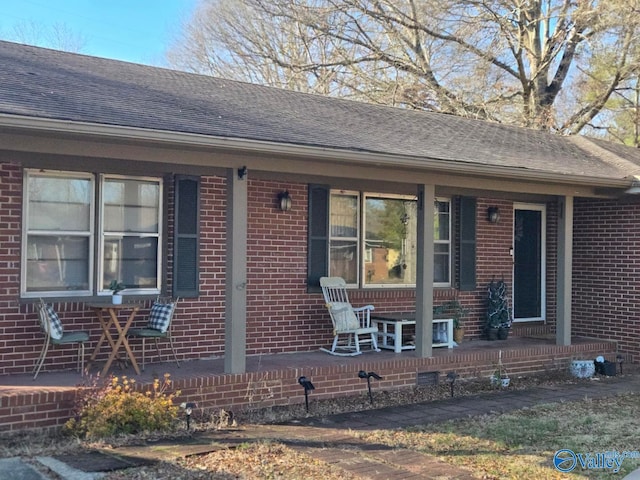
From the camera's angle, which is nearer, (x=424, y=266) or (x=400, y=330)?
(x=424, y=266)

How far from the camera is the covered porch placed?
5.84 m

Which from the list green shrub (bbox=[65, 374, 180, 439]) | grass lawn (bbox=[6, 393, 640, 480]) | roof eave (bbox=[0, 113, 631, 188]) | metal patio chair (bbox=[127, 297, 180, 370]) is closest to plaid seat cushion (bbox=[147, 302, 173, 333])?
metal patio chair (bbox=[127, 297, 180, 370])

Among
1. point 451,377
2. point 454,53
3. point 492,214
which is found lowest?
point 451,377

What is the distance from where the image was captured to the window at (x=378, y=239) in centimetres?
930

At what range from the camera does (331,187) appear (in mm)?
9078

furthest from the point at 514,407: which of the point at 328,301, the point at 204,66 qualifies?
the point at 204,66

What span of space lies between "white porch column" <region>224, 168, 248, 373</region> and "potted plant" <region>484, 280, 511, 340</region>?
4744mm

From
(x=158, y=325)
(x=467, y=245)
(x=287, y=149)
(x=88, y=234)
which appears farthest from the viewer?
(x=467, y=245)

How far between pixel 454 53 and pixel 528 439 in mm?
15530

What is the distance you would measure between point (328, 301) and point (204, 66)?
56.5 ft

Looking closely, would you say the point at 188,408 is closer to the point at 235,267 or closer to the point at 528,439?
the point at 235,267

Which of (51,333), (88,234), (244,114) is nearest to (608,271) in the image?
(244,114)

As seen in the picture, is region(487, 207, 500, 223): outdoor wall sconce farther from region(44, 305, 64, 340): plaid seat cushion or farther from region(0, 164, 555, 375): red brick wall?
region(44, 305, 64, 340): plaid seat cushion

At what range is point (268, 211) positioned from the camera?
8594mm
